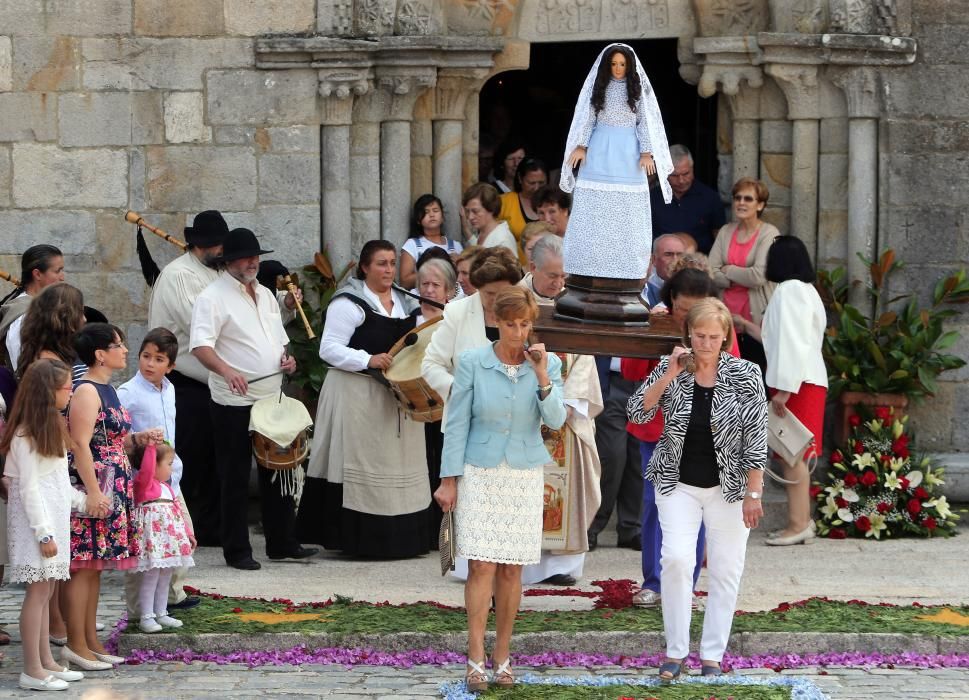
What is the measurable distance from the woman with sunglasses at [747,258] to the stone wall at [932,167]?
803 mm

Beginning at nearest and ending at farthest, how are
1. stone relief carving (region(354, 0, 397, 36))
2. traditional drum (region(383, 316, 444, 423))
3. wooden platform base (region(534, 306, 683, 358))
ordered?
wooden platform base (region(534, 306, 683, 358)) → traditional drum (region(383, 316, 444, 423)) → stone relief carving (region(354, 0, 397, 36))

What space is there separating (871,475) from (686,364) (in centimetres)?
345

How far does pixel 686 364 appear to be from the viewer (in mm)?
6852

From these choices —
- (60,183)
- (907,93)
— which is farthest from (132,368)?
(907,93)

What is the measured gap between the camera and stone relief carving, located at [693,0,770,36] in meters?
10.6

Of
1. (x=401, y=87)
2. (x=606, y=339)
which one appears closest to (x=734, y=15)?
(x=401, y=87)

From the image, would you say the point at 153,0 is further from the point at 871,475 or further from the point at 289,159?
the point at 871,475

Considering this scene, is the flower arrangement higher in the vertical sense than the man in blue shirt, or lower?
lower

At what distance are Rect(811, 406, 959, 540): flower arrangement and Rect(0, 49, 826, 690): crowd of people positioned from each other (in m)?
0.30

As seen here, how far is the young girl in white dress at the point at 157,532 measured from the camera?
739cm

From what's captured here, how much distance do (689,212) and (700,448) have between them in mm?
4006

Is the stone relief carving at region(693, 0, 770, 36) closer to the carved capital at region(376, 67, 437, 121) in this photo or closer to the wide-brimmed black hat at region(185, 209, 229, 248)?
the carved capital at region(376, 67, 437, 121)

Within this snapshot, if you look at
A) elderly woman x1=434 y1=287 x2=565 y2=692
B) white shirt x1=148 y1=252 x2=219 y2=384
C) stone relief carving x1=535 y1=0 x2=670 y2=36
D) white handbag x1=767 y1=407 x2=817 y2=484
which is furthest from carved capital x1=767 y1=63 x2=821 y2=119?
elderly woman x1=434 y1=287 x2=565 y2=692

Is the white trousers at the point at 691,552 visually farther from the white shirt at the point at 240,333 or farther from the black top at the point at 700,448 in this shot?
the white shirt at the point at 240,333
